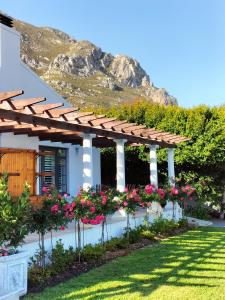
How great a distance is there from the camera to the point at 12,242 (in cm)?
659

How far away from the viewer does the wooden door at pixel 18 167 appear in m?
13.6

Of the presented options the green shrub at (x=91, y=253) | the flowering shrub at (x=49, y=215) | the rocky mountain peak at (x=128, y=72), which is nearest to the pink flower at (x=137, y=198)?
the green shrub at (x=91, y=253)

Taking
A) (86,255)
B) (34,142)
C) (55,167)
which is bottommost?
(86,255)

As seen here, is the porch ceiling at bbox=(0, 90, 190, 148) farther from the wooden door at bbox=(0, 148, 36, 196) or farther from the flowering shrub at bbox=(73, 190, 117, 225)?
the flowering shrub at bbox=(73, 190, 117, 225)

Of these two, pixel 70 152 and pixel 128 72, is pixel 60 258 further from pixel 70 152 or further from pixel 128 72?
pixel 128 72

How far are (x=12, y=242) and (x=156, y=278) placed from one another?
2841 millimetres

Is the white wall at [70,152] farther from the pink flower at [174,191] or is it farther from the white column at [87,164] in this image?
the pink flower at [174,191]

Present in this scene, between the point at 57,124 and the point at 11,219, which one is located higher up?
the point at 57,124

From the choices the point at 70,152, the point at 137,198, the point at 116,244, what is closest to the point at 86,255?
the point at 116,244

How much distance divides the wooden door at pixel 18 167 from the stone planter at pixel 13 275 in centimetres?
700

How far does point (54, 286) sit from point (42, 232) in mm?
1097

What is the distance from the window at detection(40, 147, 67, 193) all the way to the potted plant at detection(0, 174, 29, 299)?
8869 mm

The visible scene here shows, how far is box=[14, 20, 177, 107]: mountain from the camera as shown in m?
59.7

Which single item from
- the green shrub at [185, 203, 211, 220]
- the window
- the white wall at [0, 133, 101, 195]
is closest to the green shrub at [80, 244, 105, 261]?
the white wall at [0, 133, 101, 195]
